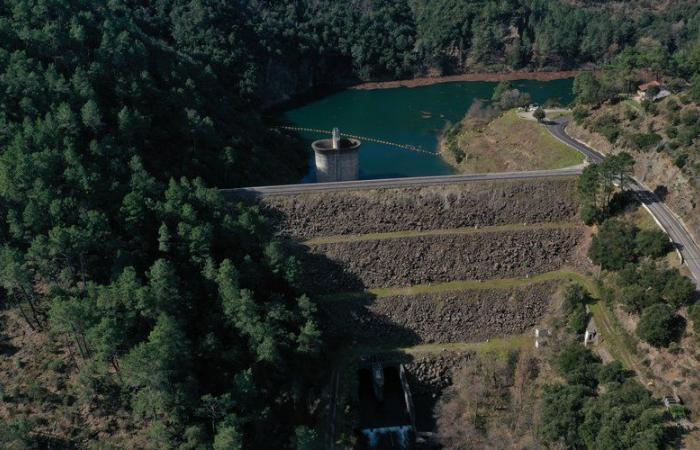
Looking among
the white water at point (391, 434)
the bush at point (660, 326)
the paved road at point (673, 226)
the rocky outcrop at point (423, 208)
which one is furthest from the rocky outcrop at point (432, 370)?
the paved road at point (673, 226)

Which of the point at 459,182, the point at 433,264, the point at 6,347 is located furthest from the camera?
the point at 459,182

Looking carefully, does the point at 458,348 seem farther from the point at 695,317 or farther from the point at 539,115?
the point at 539,115

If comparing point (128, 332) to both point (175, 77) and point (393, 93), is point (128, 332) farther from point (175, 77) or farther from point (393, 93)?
point (393, 93)

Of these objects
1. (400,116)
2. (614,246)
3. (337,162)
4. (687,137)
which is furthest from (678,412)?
(400,116)

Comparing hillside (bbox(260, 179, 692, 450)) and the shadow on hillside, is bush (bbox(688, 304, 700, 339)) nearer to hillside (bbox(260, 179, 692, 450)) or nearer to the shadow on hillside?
hillside (bbox(260, 179, 692, 450))

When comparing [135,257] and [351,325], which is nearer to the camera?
[135,257]

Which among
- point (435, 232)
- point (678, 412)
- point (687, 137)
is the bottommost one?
point (678, 412)

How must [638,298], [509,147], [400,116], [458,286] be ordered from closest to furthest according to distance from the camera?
[638,298]
[458,286]
[509,147]
[400,116]
